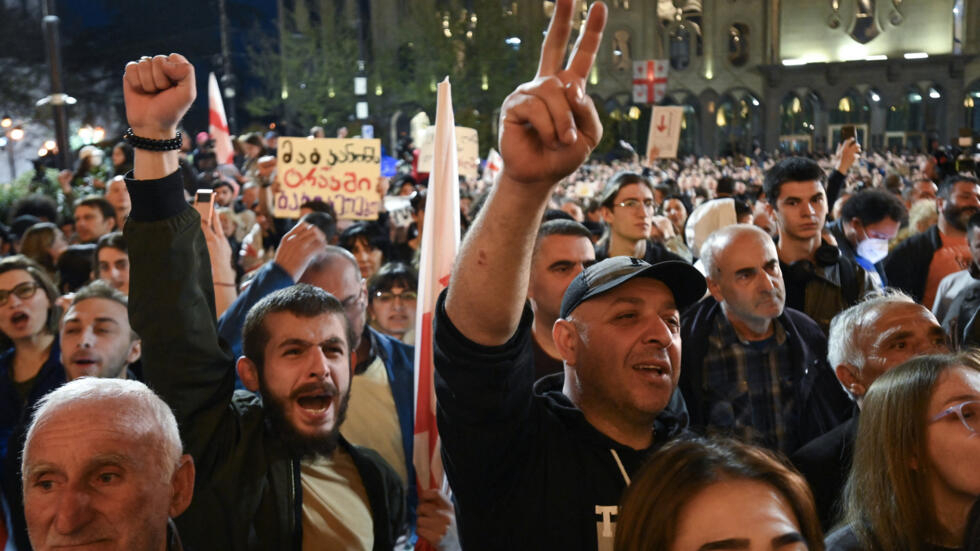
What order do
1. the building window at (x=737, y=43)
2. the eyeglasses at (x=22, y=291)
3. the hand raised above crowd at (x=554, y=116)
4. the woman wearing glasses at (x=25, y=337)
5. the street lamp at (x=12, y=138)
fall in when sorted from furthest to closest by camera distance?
the building window at (x=737, y=43) < the street lamp at (x=12, y=138) < the eyeglasses at (x=22, y=291) < the woman wearing glasses at (x=25, y=337) < the hand raised above crowd at (x=554, y=116)

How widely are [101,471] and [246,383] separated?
85cm

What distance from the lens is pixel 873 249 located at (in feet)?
21.0

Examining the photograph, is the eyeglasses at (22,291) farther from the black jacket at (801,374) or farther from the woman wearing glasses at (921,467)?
the woman wearing glasses at (921,467)

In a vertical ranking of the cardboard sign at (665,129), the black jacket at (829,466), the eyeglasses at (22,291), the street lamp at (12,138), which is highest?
the street lamp at (12,138)

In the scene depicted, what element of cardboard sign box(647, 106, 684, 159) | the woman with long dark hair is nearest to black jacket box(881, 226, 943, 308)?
the woman with long dark hair

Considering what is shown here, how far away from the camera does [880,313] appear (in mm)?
3324

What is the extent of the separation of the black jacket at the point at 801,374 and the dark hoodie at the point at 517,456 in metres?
1.55

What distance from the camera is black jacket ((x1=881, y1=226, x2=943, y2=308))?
6312mm

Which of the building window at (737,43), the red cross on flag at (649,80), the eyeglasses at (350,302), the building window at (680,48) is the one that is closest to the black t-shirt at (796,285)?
the eyeglasses at (350,302)

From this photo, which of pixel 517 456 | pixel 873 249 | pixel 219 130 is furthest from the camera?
pixel 219 130

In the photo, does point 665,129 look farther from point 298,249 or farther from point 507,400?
point 507,400

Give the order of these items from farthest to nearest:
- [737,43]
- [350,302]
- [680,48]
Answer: [680,48]
[737,43]
[350,302]

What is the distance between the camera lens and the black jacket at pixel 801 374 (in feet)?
12.7

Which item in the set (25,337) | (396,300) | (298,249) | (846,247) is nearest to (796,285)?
(846,247)
